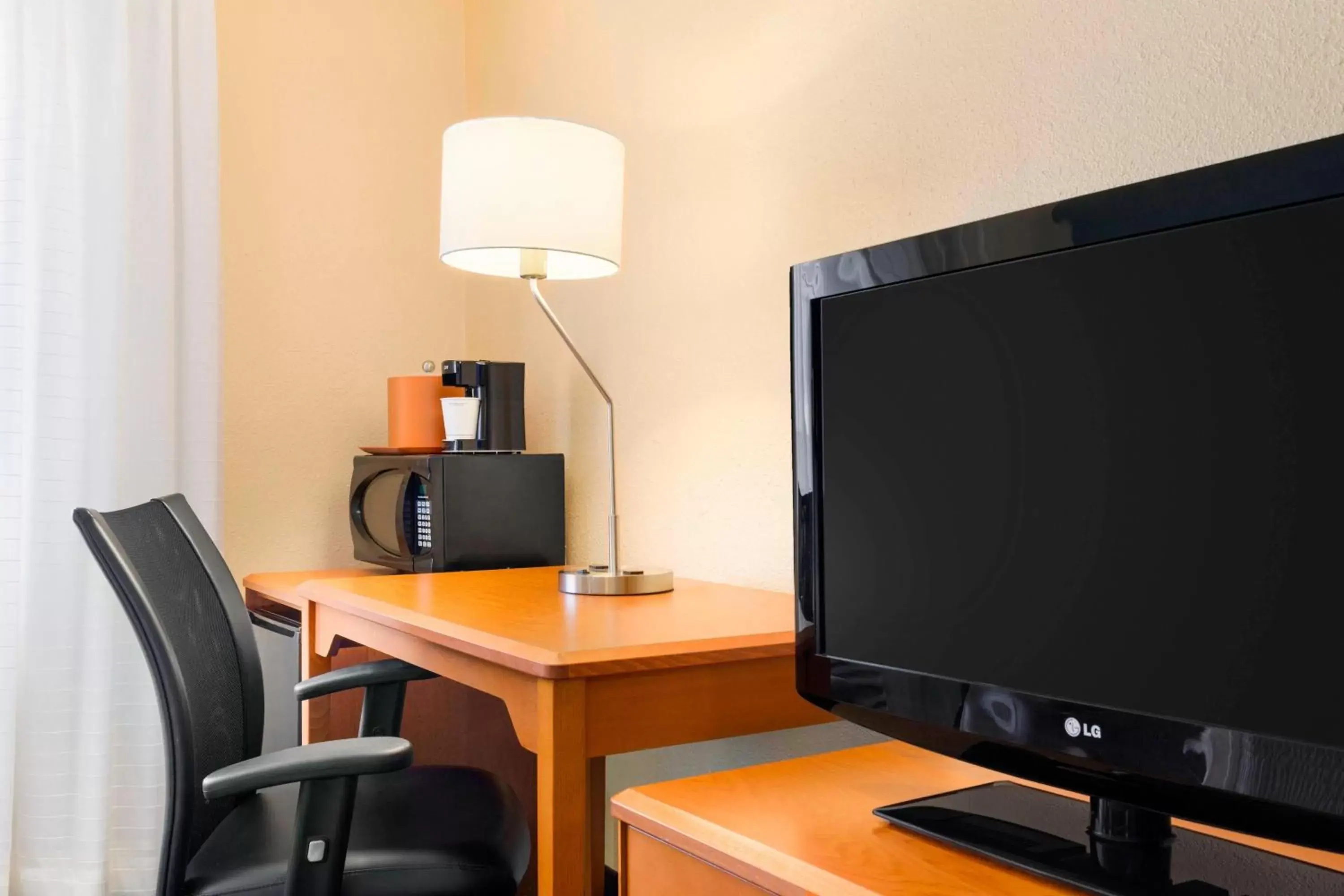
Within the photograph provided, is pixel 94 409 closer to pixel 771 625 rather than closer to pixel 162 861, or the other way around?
pixel 162 861

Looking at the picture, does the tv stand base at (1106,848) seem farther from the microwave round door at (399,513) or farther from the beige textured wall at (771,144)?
the microwave round door at (399,513)

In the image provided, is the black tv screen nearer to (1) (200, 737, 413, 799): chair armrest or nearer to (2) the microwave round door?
(1) (200, 737, 413, 799): chair armrest

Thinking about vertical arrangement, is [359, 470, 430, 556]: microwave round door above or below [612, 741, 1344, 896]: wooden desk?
above

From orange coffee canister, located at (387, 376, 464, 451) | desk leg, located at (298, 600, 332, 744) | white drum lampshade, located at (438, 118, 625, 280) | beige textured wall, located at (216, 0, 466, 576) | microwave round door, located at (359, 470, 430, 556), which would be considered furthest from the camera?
beige textured wall, located at (216, 0, 466, 576)

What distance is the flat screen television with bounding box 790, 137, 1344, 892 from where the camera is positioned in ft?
2.49

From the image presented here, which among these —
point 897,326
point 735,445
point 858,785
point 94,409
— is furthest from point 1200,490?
point 94,409

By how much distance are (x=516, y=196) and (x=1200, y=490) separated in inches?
52.9

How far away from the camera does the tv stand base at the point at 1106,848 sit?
32.3 inches

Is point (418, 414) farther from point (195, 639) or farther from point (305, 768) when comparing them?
point (305, 768)

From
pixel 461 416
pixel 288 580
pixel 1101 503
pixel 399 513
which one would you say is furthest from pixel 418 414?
pixel 1101 503

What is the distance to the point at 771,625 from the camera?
1.54 metres

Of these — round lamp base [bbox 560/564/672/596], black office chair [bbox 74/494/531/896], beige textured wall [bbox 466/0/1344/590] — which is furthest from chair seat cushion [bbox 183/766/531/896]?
beige textured wall [bbox 466/0/1344/590]

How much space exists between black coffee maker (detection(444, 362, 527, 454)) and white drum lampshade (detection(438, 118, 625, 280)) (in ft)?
1.95

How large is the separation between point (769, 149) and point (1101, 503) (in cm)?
130
